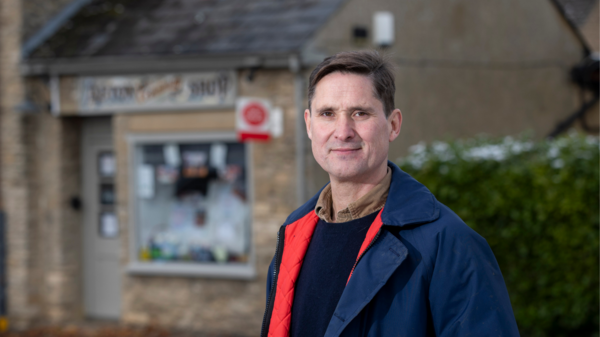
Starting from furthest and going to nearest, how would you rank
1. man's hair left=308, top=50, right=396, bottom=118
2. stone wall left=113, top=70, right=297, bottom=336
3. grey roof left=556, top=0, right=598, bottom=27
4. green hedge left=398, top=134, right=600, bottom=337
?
1. grey roof left=556, top=0, right=598, bottom=27
2. stone wall left=113, top=70, right=297, bottom=336
3. green hedge left=398, top=134, right=600, bottom=337
4. man's hair left=308, top=50, right=396, bottom=118

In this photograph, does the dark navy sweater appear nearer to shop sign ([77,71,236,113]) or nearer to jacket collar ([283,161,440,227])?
jacket collar ([283,161,440,227])

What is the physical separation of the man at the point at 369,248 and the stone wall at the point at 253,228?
4.61 m

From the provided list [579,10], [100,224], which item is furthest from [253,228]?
[579,10]

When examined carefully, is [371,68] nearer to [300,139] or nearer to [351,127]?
[351,127]

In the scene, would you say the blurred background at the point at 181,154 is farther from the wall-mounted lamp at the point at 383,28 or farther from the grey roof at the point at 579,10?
the grey roof at the point at 579,10

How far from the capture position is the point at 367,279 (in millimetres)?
1874

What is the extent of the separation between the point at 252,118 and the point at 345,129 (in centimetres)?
480

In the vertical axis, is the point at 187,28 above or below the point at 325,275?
above

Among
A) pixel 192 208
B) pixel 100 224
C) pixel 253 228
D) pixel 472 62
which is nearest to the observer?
pixel 253 228

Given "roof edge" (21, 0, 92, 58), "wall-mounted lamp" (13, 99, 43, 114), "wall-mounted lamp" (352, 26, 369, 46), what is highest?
"roof edge" (21, 0, 92, 58)

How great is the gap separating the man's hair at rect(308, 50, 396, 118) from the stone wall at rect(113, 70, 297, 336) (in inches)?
191

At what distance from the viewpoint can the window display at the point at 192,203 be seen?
7.38m

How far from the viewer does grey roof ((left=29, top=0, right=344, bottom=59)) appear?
7.07 meters

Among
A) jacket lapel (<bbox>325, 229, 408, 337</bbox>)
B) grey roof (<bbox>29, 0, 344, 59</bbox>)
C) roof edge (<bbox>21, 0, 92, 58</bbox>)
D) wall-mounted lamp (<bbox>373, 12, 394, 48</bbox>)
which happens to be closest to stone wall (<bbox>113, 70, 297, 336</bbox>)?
grey roof (<bbox>29, 0, 344, 59</bbox>)
